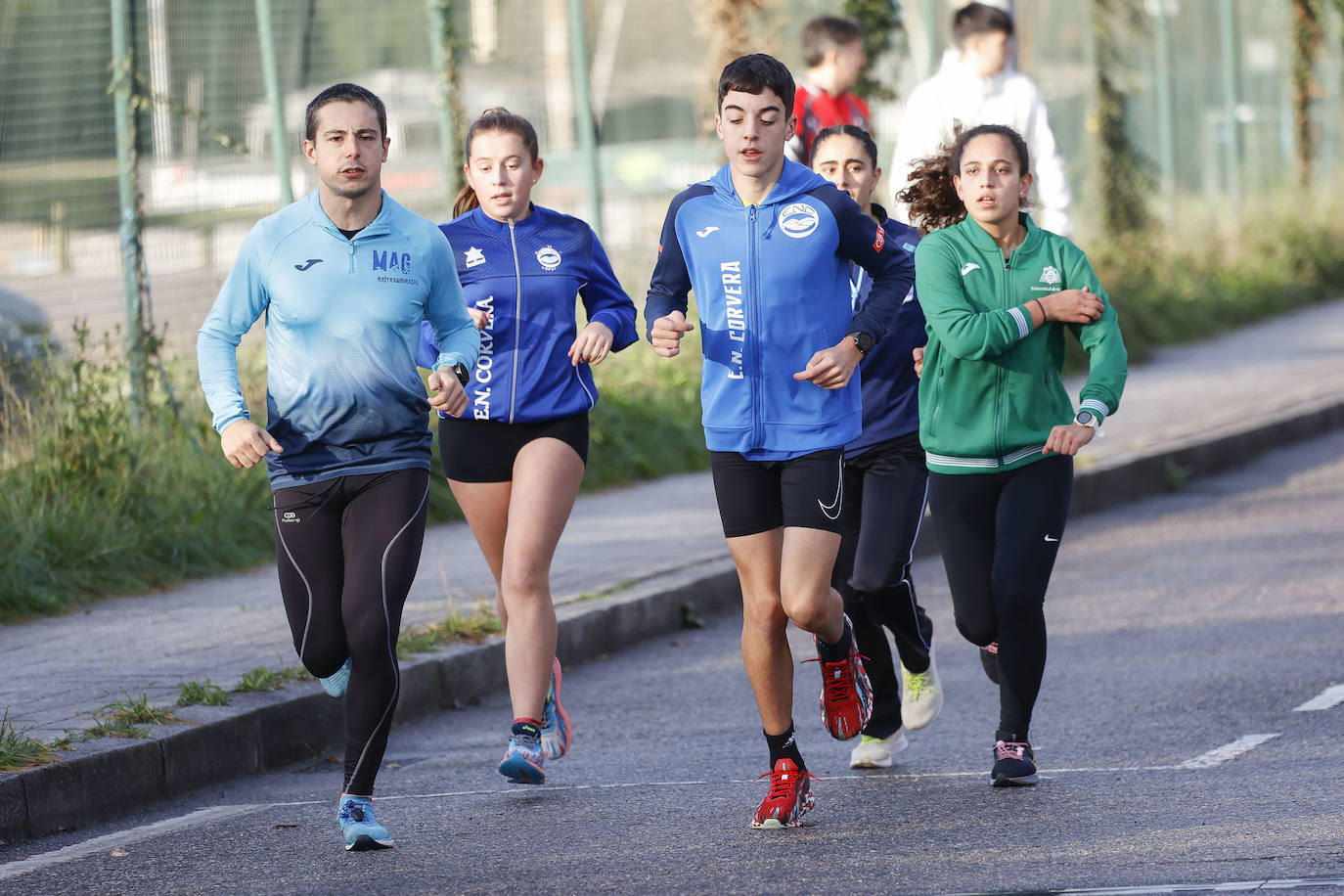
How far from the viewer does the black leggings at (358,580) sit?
5.23 metres

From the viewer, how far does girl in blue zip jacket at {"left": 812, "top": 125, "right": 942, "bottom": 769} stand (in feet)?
20.0

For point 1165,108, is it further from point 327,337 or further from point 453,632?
point 327,337

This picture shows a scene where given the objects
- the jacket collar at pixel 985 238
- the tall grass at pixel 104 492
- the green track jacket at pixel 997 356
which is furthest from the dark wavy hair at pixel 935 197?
the tall grass at pixel 104 492

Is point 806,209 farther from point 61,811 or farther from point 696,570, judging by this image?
point 696,570

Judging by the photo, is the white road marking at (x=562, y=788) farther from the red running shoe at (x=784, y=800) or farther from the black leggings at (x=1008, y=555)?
the red running shoe at (x=784, y=800)

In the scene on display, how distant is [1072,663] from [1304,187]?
59.8ft

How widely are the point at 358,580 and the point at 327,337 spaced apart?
66 cm

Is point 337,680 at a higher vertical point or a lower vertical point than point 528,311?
lower

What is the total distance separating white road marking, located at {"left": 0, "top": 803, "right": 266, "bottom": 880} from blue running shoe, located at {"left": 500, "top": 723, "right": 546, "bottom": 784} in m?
0.79

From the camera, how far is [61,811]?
18.8 feet

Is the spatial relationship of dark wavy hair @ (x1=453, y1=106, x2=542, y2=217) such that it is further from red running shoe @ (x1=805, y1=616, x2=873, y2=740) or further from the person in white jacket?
the person in white jacket

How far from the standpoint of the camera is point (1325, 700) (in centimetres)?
658

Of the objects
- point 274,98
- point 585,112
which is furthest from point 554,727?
point 585,112

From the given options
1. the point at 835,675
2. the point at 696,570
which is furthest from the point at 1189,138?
the point at 835,675
